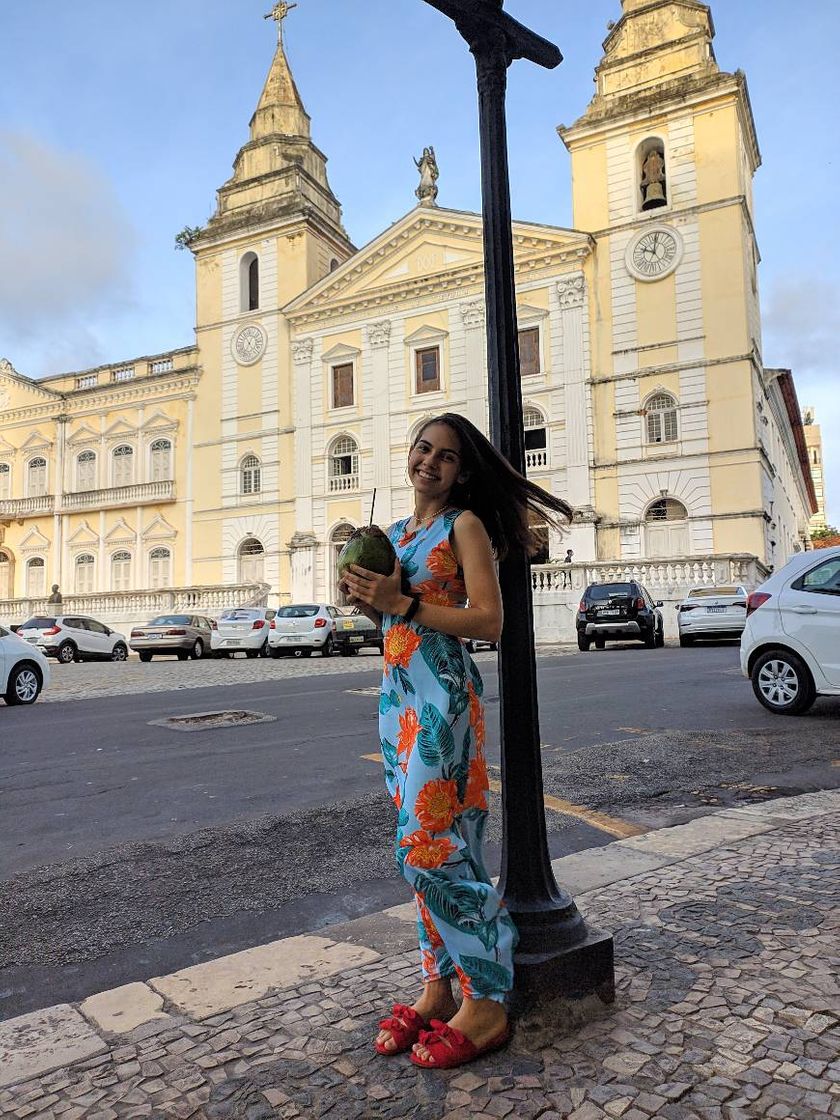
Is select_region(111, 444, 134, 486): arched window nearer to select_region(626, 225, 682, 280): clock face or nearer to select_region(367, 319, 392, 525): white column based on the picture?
select_region(367, 319, 392, 525): white column

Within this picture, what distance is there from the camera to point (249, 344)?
3872cm

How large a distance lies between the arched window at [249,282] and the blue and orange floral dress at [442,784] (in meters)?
39.0

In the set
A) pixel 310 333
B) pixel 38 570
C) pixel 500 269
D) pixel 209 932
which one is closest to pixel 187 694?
pixel 209 932

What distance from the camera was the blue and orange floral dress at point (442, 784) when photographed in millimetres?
2270

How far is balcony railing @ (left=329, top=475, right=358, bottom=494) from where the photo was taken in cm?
3612

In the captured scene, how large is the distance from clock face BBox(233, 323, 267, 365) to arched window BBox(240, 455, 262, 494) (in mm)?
4319

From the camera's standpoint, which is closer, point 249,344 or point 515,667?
point 515,667

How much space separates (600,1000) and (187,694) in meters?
10.7

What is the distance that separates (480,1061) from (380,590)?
1.21 meters

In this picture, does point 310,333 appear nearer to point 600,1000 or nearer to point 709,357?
point 709,357

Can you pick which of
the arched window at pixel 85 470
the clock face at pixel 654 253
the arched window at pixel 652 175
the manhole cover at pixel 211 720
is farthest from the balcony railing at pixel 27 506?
the manhole cover at pixel 211 720

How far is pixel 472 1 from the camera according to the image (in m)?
2.88

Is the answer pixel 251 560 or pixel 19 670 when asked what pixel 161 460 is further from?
pixel 19 670

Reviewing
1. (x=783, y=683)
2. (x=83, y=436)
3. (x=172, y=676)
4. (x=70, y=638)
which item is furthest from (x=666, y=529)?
(x=83, y=436)
